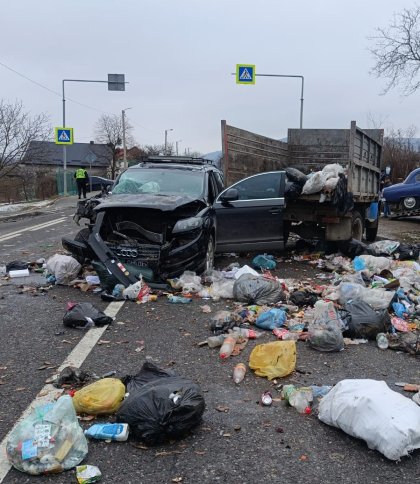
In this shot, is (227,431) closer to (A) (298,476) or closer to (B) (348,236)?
(A) (298,476)

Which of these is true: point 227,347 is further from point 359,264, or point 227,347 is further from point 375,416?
point 359,264

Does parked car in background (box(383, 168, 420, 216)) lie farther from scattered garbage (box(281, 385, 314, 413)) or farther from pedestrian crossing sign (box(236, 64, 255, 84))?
scattered garbage (box(281, 385, 314, 413))

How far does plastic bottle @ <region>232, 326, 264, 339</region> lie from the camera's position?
5.01 meters

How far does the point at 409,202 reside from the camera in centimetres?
1797

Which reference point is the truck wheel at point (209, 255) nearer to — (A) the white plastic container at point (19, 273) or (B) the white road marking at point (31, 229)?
(A) the white plastic container at point (19, 273)

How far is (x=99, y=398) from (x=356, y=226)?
8217mm

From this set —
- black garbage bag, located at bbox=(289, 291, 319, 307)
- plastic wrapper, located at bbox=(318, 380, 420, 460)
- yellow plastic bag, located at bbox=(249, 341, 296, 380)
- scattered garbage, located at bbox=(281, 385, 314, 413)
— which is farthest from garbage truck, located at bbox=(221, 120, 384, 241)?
plastic wrapper, located at bbox=(318, 380, 420, 460)

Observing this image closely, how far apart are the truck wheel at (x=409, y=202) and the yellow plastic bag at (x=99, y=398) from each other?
1660cm

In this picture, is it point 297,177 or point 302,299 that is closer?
point 302,299

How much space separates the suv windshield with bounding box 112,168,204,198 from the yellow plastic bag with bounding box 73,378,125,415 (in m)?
Result: 4.61

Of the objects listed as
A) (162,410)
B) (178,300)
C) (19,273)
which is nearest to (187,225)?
(178,300)

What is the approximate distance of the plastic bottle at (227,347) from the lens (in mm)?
4473

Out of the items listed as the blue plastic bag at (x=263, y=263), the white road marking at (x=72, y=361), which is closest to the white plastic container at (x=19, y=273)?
the white road marking at (x=72, y=361)

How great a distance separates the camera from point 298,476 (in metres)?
2.72
